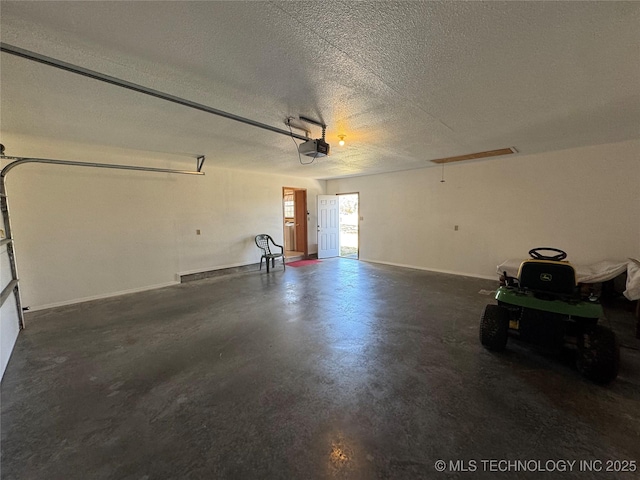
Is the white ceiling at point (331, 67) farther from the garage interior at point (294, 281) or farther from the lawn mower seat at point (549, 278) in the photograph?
the lawn mower seat at point (549, 278)

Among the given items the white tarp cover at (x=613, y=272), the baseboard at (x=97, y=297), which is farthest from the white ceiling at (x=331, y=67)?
the baseboard at (x=97, y=297)

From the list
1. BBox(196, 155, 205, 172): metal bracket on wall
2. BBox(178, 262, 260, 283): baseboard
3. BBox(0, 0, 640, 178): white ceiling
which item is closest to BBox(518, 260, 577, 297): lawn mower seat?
BBox(0, 0, 640, 178): white ceiling

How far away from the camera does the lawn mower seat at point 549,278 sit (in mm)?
2318

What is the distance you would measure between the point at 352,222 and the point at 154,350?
12.0m

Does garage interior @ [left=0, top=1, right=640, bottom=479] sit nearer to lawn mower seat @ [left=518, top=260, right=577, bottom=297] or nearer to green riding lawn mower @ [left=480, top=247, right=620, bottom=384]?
green riding lawn mower @ [left=480, top=247, right=620, bottom=384]

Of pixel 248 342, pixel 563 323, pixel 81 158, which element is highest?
pixel 81 158

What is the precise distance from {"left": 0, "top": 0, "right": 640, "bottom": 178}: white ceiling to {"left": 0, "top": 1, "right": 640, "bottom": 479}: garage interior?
0.02 metres

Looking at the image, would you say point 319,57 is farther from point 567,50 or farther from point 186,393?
point 186,393

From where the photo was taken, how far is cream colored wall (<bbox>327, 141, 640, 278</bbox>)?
405 centimetres

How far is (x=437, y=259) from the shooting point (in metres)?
6.09

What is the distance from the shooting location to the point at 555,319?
226 cm

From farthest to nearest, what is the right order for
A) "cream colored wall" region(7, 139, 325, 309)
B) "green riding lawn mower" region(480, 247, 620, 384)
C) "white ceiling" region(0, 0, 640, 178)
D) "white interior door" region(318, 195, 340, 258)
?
"white interior door" region(318, 195, 340, 258) < "cream colored wall" region(7, 139, 325, 309) < "green riding lawn mower" region(480, 247, 620, 384) < "white ceiling" region(0, 0, 640, 178)

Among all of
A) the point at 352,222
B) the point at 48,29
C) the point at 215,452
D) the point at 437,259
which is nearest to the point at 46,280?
the point at 48,29

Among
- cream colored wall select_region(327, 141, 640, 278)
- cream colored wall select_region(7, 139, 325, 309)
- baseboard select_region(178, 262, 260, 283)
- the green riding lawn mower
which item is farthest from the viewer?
baseboard select_region(178, 262, 260, 283)
